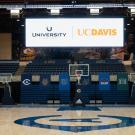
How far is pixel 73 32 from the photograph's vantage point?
23688 millimetres

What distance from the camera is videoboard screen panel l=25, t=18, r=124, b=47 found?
2336 cm

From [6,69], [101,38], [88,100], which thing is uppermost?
[101,38]

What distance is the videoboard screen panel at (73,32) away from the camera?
23.4 m

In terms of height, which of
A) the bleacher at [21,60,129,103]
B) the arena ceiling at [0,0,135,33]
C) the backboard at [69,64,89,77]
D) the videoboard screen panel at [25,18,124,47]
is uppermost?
the arena ceiling at [0,0,135,33]

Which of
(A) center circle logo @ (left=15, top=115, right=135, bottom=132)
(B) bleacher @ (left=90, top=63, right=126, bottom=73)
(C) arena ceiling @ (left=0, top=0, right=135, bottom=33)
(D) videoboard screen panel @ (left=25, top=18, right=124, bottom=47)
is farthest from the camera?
(B) bleacher @ (left=90, top=63, right=126, bottom=73)

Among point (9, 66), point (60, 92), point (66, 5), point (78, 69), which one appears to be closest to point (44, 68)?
point (9, 66)

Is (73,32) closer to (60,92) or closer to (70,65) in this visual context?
(70,65)

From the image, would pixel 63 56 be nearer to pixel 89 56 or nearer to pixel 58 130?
pixel 89 56

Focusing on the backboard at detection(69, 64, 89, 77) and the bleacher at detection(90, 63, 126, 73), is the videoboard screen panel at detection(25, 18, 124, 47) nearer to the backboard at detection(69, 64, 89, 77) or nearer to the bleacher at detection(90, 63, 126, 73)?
the backboard at detection(69, 64, 89, 77)

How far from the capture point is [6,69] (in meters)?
27.1

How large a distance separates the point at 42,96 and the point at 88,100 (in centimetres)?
271

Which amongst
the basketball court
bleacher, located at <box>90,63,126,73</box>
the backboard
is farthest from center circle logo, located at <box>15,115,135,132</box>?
bleacher, located at <box>90,63,126,73</box>

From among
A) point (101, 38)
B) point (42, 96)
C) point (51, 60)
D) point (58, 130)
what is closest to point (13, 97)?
point (42, 96)

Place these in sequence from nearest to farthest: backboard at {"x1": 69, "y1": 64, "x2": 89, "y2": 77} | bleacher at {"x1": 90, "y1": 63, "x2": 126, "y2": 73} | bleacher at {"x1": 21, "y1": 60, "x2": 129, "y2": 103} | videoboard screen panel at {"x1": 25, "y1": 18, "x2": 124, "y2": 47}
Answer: videoboard screen panel at {"x1": 25, "y1": 18, "x2": 124, "y2": 47}, backboard at {"x1": 69, "y1": 64, "x2": 89, "y2": 77}, bleacher at {"x1": 21, "y1": 60, "x2": 129, "y2": 103}, bleacher at {"x1": 90, "y1": 63, "x2": 126, "y2": 73}
